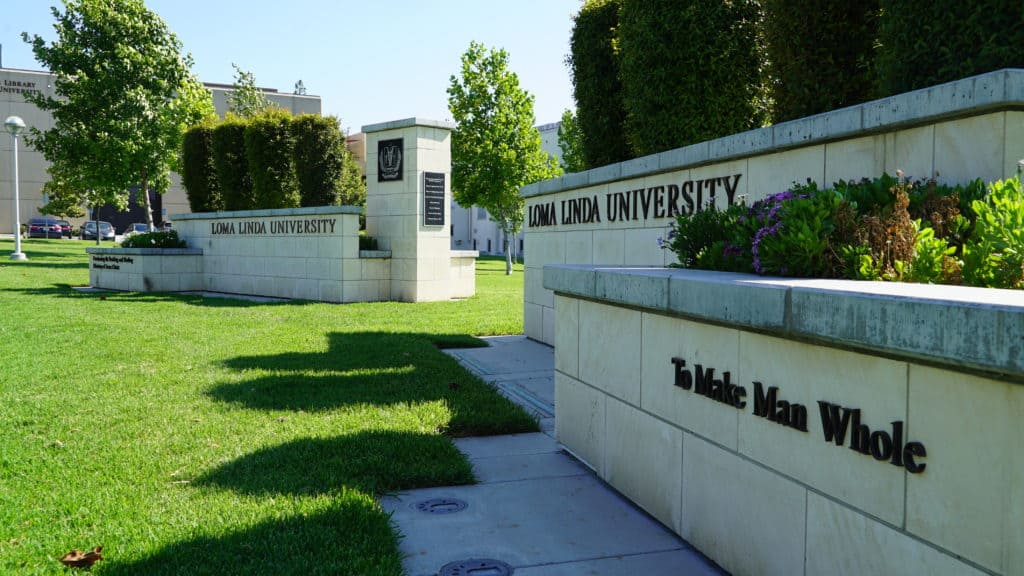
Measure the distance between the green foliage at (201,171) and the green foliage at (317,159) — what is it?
3.92 metres

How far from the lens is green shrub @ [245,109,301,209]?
63.2 feet

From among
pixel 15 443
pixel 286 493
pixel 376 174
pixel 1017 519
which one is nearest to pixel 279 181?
pixel 376 174

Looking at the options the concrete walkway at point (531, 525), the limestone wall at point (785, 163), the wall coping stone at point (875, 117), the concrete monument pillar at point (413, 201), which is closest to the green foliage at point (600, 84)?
the limestone wall at point (785, 163)

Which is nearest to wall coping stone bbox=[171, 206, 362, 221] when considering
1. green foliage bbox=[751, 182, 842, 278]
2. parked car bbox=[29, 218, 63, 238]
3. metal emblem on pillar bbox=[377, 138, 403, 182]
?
metal emblem on pillar bbox=[377, 138, 403, 182]

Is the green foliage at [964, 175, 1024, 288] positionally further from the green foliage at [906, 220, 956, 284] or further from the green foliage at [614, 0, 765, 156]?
the green foliage at [614, 0, 765, 156]

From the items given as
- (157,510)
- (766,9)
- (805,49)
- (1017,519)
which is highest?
(766,9)

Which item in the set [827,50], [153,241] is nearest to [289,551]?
[827,50]

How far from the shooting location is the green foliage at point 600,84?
Result: 35.2 ft

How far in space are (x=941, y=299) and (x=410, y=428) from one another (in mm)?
4277

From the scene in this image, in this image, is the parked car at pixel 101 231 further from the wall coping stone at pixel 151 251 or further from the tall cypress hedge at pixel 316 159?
the tall cypress hedge at pixel 316 159

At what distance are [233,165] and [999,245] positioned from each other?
20.3 m

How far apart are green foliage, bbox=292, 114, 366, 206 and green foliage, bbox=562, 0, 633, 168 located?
9834mm

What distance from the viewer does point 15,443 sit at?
5.50m

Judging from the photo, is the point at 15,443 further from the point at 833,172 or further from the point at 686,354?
the point at 833,172
